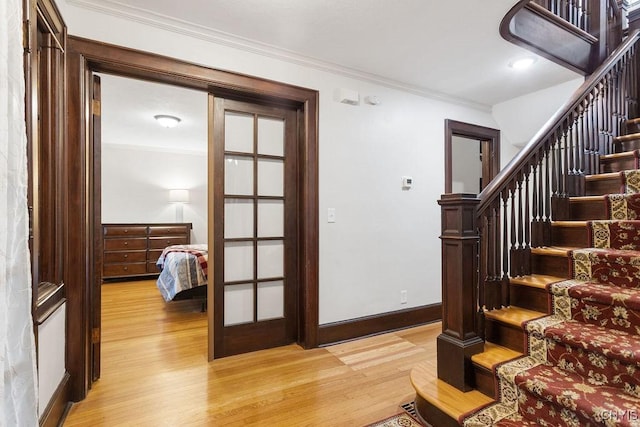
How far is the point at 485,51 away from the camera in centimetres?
269

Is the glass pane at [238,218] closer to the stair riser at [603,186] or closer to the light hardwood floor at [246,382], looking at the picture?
the light hardwood floor at [246,382]

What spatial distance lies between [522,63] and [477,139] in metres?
1.12

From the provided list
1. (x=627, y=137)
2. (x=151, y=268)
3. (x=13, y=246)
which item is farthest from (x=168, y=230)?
(x=627, y=137)

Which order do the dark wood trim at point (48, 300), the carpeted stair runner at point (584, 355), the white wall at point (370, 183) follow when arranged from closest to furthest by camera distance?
the carpeted stair runner at point (584, 355) < the dark wood trim at point (48, 300) < the white wall at point (370, 183)

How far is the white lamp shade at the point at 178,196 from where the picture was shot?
6387 millimetres

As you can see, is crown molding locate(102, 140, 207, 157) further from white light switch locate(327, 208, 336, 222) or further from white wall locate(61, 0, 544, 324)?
white light switch locate(327, 208, 336, 222)

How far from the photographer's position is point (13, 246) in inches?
34.7

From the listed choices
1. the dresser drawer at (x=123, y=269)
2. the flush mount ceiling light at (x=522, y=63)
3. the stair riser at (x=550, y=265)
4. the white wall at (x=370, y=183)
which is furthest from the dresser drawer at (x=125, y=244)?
the flush mount ceiling light at (x=522, y=63)

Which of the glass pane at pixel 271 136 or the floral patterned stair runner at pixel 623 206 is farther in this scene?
the glass pane at pixel 271 136

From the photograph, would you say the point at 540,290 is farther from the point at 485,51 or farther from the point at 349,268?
the point at 485,51

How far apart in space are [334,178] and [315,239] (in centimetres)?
57

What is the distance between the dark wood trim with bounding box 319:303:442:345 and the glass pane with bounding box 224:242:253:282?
2.66 ft

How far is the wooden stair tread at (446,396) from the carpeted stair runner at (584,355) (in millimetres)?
52

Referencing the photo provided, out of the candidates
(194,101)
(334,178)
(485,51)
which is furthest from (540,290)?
(194,101)
